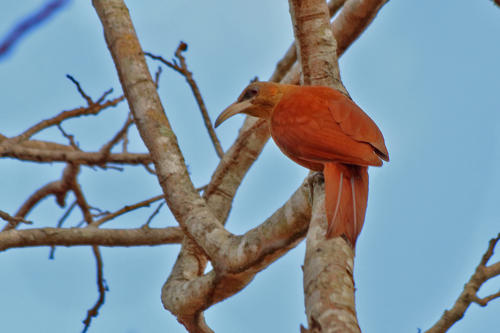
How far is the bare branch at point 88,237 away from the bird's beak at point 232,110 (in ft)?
2.92

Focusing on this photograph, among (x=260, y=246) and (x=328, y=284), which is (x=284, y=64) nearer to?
(x=260, y=246)

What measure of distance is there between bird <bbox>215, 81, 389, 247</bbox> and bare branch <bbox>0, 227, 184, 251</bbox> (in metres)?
1.30

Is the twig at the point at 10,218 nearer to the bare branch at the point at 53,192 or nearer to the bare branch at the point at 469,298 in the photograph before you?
the bare branch at the point at 53,192

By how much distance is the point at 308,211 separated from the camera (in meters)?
3.03

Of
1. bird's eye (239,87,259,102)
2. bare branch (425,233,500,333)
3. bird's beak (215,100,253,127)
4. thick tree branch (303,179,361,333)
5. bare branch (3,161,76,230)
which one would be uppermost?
bare branch (3,161,76,230)

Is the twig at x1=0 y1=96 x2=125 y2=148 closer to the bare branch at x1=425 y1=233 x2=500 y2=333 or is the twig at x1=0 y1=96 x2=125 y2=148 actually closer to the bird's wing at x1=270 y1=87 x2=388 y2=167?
the bird's wing at x1=270 y1=87 x2=388 y2=167

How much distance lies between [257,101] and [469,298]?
75.3 inches

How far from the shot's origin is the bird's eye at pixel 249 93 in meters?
4.52

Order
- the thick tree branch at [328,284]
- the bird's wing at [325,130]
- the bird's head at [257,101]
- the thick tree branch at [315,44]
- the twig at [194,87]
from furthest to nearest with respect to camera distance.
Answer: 1. the twig at [194,87]
2. the bird's head at [257,101]
3. the thick tree branch at [315,44]
4. the bird's wing at [325,130]
5. the thick tree branch at [328,284]

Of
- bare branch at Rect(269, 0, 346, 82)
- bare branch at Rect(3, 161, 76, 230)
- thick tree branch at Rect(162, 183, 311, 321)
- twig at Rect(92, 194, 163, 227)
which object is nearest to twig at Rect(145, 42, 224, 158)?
twig at Rect(92, 194, 163, 227)

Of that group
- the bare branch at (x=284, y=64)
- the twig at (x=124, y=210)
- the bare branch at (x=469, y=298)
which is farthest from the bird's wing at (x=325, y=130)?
the bare branch at (x=284, y=64)

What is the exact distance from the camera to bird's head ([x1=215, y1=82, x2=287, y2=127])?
448cm

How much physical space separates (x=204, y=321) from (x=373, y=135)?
1324mm

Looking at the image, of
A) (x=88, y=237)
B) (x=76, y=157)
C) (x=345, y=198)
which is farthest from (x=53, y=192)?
(x=345, y=198)
